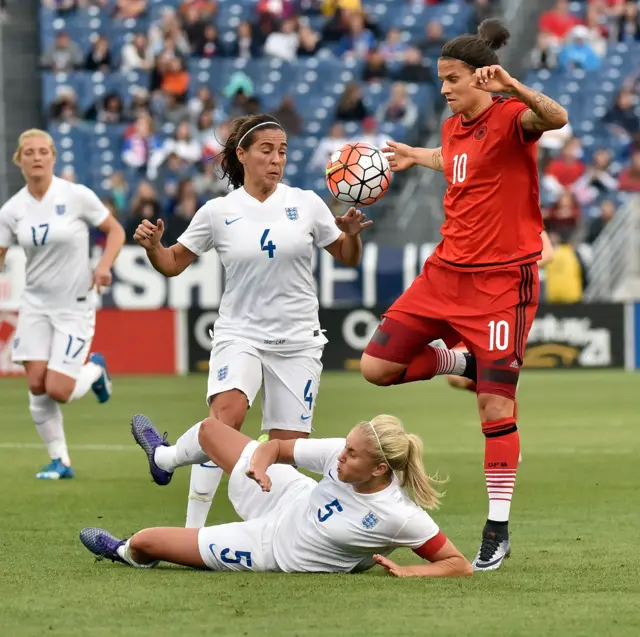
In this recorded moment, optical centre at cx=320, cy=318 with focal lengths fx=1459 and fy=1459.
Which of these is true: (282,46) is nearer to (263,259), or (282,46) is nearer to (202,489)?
(263,259)

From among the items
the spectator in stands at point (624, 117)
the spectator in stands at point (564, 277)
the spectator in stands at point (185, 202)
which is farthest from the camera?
the spectator in stands at point (624, 117)

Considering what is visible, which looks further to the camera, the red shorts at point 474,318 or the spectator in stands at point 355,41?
the spectator in stands at point 355,41

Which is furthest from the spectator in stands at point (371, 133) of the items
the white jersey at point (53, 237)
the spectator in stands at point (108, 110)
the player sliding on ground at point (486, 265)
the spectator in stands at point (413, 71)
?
the player sliding on ground at point (486, 265)

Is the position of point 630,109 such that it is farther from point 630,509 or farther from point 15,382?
point 630,509

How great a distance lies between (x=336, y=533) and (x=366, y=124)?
18.6 meters

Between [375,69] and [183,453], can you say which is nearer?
[183,453]

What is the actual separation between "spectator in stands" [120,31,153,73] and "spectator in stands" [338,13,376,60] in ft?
11.3

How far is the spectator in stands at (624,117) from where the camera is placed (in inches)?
987

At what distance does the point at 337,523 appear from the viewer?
612 cm

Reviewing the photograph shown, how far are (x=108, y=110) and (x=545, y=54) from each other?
779cm

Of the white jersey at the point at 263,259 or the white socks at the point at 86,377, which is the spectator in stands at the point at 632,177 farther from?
the white jersey at the point at 263,259

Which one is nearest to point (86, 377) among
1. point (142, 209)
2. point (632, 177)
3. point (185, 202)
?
point (142, 209)

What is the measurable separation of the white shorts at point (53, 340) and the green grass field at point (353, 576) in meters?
0.83

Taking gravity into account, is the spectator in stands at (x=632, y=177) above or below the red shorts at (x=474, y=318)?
above
